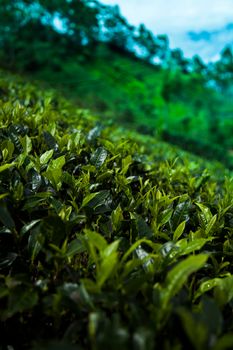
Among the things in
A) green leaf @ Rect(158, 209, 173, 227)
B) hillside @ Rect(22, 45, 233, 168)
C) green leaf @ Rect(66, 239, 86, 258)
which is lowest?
green leaf @ Rect(66, 239, 86, 258)

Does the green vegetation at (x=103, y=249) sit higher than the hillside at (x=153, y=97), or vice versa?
the hillside at (x=153, y=97)

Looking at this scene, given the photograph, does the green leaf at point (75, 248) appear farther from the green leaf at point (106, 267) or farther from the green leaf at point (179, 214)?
the green leaf at point (179, 214)

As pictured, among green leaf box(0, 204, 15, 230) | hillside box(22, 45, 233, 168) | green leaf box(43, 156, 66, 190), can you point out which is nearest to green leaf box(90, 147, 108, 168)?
green leaf box(43, 156, 66, 190)

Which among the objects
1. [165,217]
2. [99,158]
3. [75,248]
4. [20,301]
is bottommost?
[20,301]

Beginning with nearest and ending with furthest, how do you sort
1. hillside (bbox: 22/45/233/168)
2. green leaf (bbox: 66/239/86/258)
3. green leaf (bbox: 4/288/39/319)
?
green leaf (bbox: 4/288/39/319) → green leaf (bbox: 66/239/86/258) → hillside (bbox: 22/45/233/168)

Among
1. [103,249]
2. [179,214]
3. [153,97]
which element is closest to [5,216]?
[103,249]

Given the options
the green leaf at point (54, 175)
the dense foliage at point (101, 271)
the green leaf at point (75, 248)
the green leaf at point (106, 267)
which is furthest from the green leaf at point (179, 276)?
the green leaf at point (54, 175)

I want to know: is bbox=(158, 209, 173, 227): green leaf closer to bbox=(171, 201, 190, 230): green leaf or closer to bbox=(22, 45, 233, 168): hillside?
bbox=(171, 201, 190, 230): green leaf

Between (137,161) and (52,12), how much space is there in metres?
38.9

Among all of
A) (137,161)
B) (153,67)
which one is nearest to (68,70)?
(153,67)

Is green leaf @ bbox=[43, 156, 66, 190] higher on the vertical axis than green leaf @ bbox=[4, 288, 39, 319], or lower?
higher

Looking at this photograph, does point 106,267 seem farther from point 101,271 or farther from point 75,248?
point 75,248

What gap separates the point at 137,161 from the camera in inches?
97.3

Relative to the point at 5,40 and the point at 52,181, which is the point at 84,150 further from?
the point at 5,40
